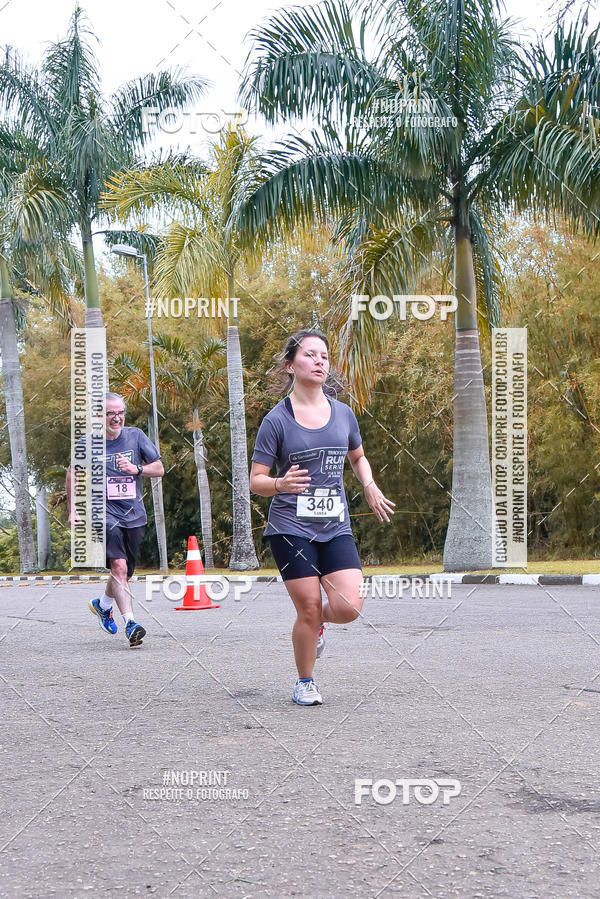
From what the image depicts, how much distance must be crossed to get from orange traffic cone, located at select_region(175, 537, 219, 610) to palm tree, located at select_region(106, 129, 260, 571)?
9991 mm

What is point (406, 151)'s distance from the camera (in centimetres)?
1480

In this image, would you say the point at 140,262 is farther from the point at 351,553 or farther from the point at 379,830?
the point at 379,830

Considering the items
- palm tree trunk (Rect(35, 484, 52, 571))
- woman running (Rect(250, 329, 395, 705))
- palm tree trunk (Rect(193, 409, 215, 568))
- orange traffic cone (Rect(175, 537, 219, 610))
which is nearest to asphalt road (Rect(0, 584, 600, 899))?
woman running (Rect(250, 329, 395, 705))

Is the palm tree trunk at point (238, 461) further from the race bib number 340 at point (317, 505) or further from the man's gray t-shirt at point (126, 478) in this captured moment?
the race bib number 340 at point (317, 505)

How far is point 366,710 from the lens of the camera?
4906 millimetres

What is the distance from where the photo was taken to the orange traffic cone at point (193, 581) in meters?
11.1

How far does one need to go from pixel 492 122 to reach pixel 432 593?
25.2 ft

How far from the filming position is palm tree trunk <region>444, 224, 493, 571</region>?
621 inches

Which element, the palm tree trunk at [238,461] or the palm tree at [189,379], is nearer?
the palm tree trunk at [238,461]

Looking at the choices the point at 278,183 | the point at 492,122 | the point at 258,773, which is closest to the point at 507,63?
the point at 492,122

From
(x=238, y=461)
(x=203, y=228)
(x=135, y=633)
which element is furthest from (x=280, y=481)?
(x=238, y=461)

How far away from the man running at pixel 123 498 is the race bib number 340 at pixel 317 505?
8.82ft

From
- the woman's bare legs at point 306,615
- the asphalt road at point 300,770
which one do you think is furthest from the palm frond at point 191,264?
the woman's bare legs at point 306,615

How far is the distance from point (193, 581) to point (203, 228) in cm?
1225
